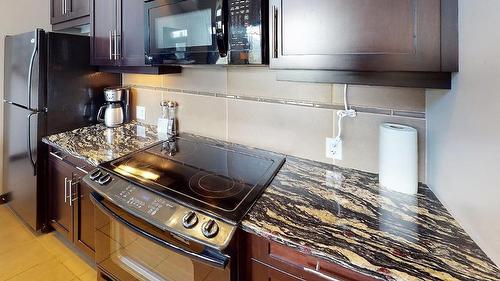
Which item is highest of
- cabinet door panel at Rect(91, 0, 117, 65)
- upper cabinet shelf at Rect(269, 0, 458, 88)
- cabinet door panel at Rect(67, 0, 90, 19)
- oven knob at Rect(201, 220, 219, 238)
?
cabinet door panel at Rect(67, 0, 90, 19)

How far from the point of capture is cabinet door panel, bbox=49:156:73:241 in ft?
5.80

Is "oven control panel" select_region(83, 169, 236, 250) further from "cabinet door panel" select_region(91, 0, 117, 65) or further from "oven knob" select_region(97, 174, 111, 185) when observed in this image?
"cabinet door panel" select_region(91, 0, 117, 65)

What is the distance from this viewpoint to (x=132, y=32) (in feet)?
5.45

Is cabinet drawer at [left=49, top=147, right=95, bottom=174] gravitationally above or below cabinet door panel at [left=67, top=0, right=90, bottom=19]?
below

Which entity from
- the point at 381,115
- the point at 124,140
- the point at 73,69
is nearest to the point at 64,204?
the point at 124,140

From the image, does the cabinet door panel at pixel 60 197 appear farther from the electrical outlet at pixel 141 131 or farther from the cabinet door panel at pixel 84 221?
the electrical outlet at pixel 141 131

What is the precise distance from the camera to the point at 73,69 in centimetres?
200

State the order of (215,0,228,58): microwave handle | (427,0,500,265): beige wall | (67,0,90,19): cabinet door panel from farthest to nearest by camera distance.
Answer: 1. (67,0,90,19): cabinet door panel
2. (215,0,228,58): microwave handle
3. (427,0,500,265): beige wall

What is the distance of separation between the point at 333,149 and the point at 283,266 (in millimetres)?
681

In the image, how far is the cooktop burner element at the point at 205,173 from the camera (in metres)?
1.01

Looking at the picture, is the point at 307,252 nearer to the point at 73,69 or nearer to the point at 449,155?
the point at 449,155

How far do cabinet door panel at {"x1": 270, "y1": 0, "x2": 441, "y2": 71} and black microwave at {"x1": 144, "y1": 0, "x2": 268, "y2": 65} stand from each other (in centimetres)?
8

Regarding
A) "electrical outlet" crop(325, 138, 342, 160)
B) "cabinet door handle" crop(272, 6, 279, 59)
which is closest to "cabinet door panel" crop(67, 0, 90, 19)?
"cabinet door handle" crop(272, 6, 279, 59)

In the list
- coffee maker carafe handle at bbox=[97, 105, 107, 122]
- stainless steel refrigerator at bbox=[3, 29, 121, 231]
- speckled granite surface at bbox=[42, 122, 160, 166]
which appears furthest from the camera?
coffee maker carafe handle at bbox=[97, 105, 107, 122]
